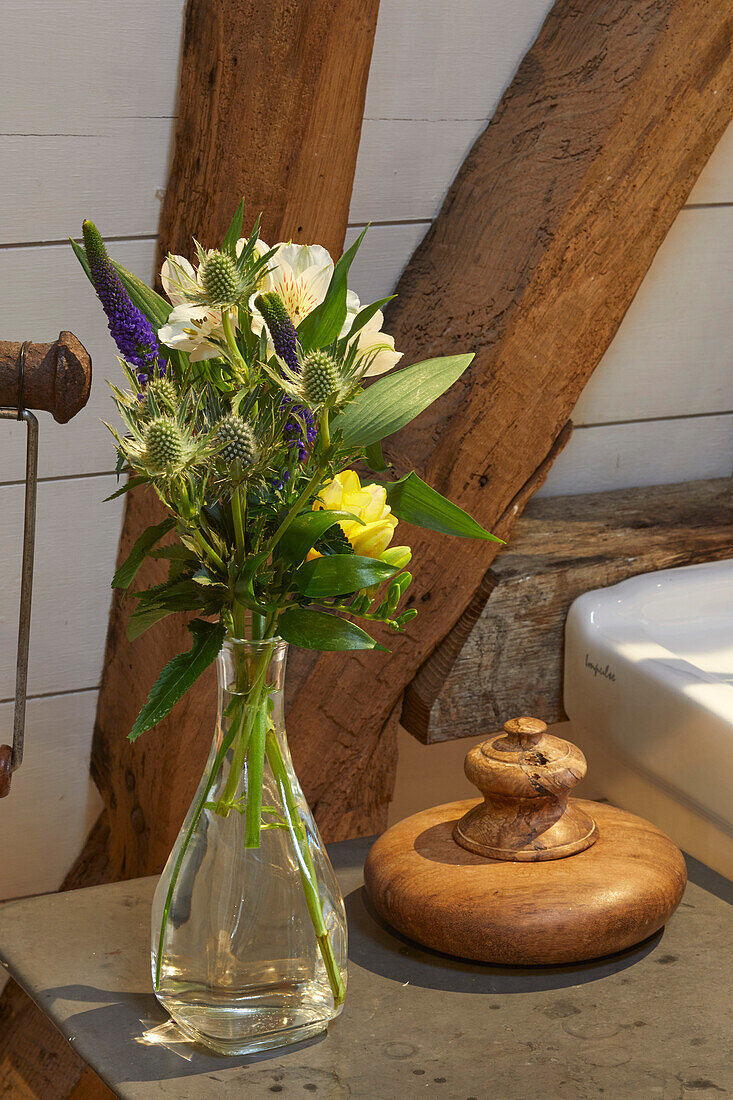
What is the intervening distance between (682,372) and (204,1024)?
0.86 metres

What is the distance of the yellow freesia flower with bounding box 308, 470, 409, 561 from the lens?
0.61m

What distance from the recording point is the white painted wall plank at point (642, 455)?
4.07ft

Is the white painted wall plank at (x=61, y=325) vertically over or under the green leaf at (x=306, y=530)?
over

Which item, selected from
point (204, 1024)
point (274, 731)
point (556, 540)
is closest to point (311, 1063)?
point (204, 1024)

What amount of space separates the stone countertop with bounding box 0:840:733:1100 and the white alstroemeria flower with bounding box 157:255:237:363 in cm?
39

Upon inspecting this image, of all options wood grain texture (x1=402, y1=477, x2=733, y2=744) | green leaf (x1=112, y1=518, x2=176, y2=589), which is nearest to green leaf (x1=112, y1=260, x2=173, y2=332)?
green leaf (x1=112, y1=518, x2=176, y2=589)

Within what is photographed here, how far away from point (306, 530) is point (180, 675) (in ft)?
0.33

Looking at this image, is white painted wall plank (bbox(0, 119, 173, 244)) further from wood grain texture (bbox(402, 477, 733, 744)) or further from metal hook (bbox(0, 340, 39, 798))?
Result: wood grain texture (bbox(402, 477, 733, 744))

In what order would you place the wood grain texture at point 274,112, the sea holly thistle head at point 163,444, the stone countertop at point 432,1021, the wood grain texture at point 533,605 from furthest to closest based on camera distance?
1. the wood grain texture at point 533,605
2. the wood grain texture at point 274,112
3. the stone countertop at point 432,1021
4. the sea holly thistle head at point 163,444

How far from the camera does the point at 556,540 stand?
44.7 inches

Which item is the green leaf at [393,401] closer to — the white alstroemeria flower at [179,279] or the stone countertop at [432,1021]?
the white alstroemeria flower at [179,279]

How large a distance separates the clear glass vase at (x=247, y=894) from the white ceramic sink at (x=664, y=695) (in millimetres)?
390

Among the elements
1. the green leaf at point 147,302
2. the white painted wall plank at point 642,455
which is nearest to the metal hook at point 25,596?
the green leaf at point 147,302

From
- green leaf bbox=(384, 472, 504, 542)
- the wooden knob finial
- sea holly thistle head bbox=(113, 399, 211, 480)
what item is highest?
sea holly thistle head bbox=(113, 399, 211, 480)
